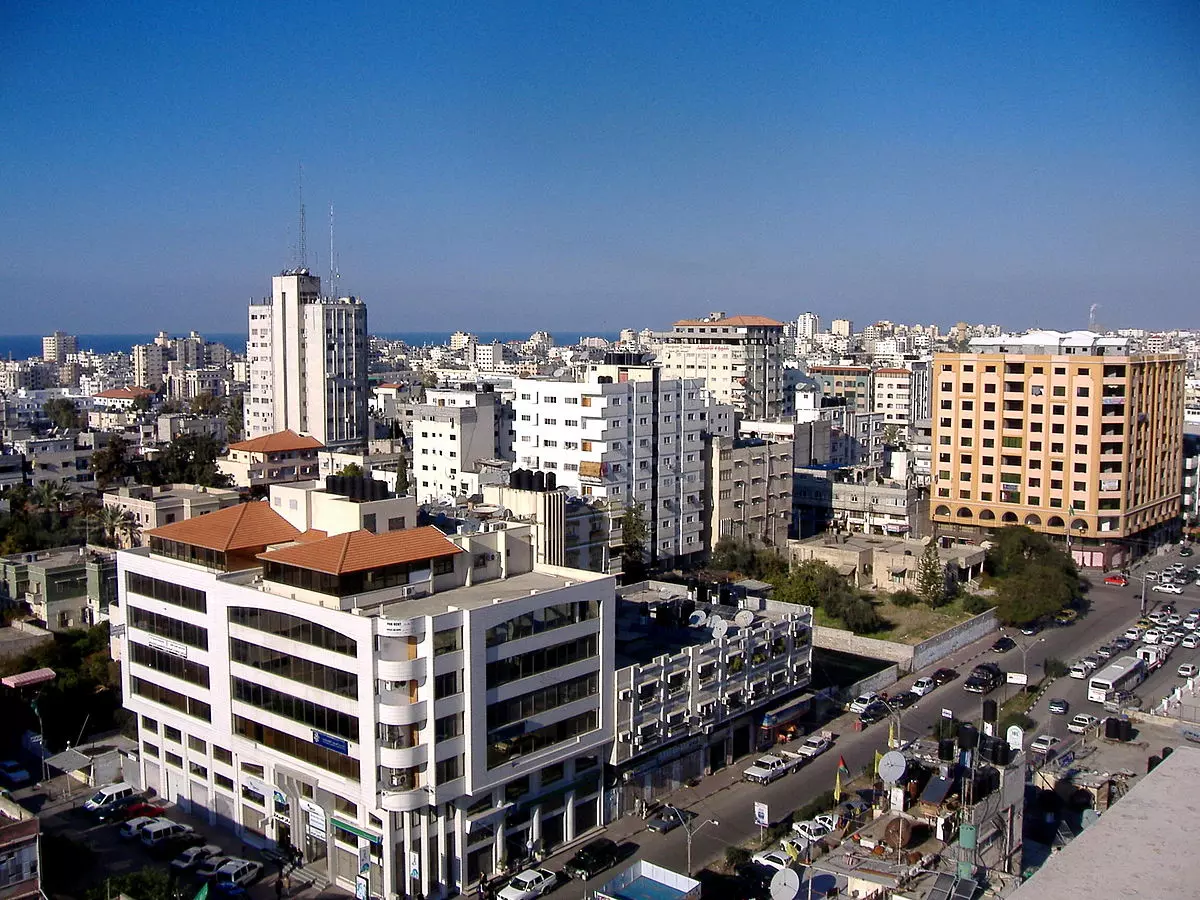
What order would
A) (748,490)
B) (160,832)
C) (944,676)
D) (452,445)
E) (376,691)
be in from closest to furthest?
(376,691), (160,832), (944,676), (748,490), (452,445)

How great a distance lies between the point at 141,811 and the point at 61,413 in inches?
2352

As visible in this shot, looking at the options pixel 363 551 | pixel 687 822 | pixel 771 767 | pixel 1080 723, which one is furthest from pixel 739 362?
pixel 363 551

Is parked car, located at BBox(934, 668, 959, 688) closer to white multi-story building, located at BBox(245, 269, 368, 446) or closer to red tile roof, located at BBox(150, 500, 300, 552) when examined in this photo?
red tile roof, located at BBox(150, 500, 300, 552)

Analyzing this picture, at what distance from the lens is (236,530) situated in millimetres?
17438

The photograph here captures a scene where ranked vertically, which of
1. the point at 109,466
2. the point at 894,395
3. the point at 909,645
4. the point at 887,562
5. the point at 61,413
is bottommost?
the point at 909,645

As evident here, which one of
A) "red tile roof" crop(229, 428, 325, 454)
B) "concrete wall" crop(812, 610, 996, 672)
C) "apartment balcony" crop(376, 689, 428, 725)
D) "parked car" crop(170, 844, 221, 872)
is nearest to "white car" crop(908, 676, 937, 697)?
"concrete wall" crop(812, 610, 996, 672)

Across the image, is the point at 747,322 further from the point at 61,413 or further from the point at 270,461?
the point at 61,413

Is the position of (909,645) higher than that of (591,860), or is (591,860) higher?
(909,645)

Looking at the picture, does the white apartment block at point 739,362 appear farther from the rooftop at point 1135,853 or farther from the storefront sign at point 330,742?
the rooftop at point 1135,853

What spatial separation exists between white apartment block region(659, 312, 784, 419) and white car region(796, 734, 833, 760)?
33.8 metres

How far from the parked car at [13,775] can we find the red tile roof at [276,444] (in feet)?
75.5

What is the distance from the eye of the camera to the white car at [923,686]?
2370 centimetres

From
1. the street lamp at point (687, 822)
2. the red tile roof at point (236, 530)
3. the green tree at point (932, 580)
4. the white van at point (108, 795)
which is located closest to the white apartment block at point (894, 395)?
the green tree at point (932, 580)

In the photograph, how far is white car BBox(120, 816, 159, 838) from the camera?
16.7m
